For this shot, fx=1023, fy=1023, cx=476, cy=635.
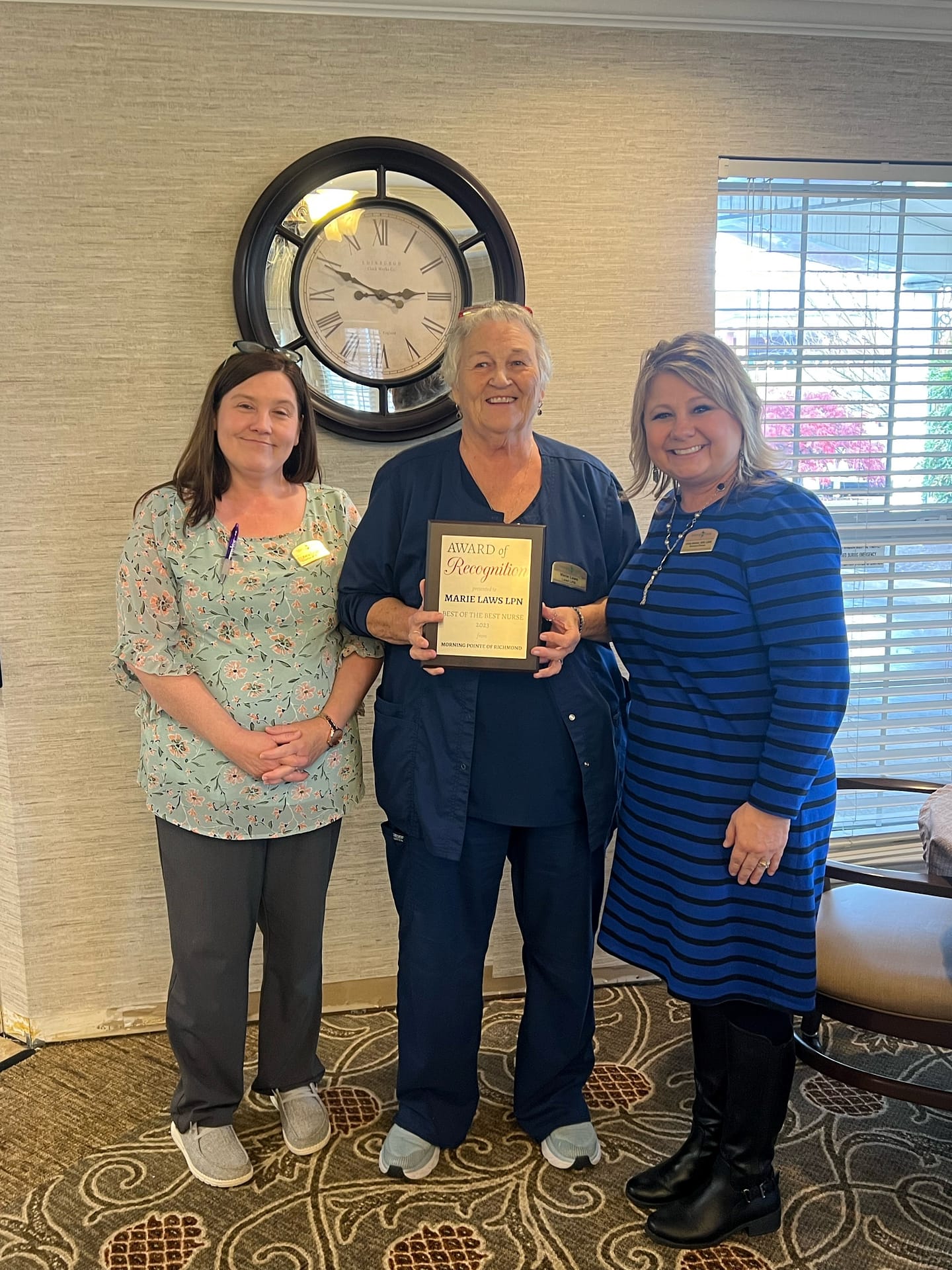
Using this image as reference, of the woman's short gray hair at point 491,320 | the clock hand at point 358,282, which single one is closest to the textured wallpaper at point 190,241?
the clock hand at point 358,282

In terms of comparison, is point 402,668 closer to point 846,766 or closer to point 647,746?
point 647,746

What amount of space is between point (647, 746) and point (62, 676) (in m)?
1.52

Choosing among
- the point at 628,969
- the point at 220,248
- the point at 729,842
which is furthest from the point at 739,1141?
the point at 220,248

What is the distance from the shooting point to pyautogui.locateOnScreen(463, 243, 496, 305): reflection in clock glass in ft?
8.54

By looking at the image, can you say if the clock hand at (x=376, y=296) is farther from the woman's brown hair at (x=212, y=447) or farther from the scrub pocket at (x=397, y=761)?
the scrub pocket at (x=397, y=761)

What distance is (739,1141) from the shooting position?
6.31 feet

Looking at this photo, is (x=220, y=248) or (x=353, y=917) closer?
(x=220, y=248)

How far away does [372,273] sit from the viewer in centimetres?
256

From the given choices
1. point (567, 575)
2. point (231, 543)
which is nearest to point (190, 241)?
point (231, 543)

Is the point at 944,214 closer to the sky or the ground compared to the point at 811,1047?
closer to the sky

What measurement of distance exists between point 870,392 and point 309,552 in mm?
1901

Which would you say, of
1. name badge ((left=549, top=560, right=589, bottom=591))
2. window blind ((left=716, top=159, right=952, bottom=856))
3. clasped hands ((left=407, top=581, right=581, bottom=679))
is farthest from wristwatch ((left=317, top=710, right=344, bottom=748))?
window blind ((left=716, top=159, right=952, bottom=856))

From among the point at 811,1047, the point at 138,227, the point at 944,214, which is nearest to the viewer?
the point at 811,1047

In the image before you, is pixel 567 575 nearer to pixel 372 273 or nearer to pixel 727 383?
pixel 727 383
